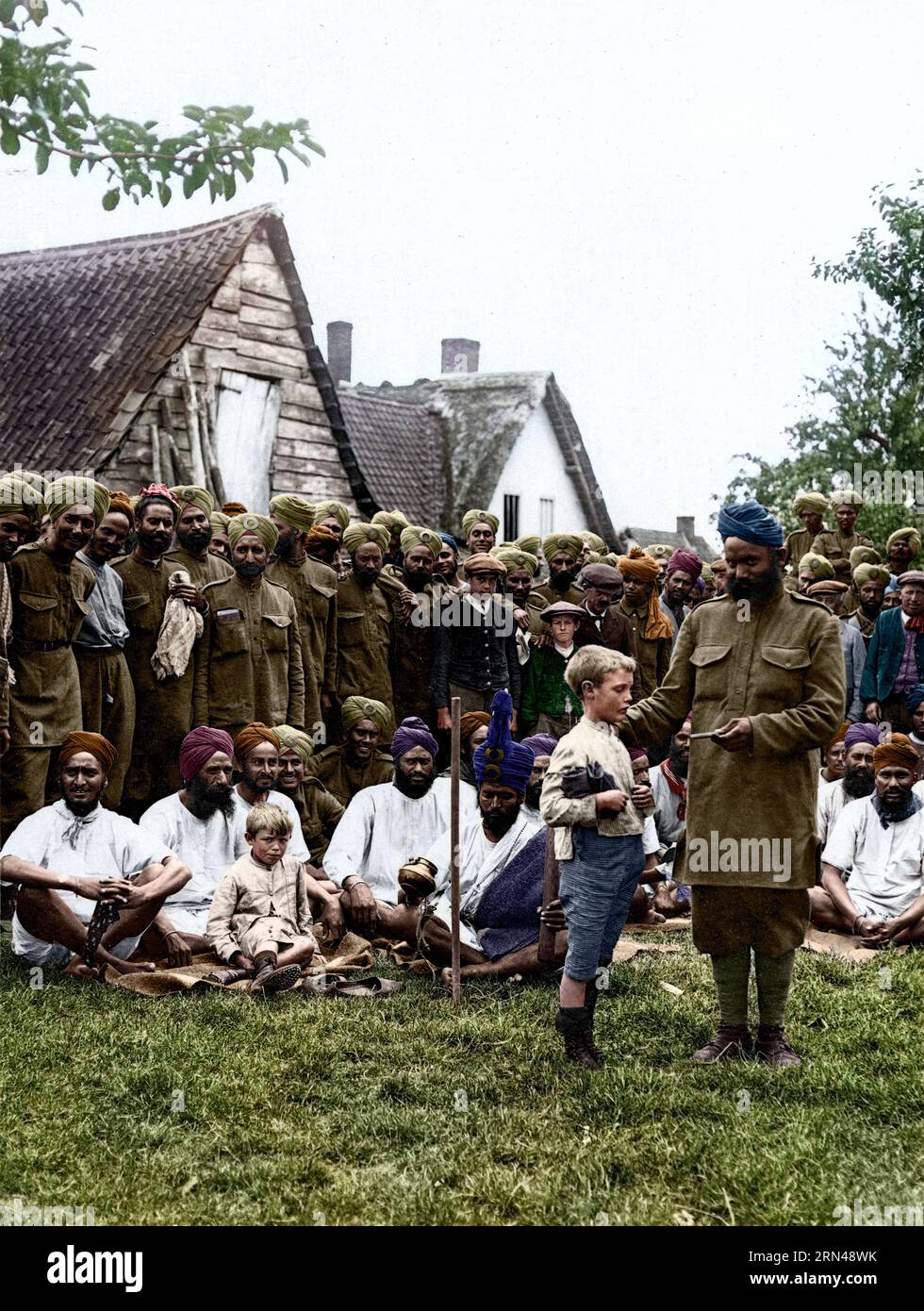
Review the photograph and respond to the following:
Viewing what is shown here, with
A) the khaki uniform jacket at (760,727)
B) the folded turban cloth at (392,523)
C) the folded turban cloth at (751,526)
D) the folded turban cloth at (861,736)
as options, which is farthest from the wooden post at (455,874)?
the folded turban cloth at (392,523)

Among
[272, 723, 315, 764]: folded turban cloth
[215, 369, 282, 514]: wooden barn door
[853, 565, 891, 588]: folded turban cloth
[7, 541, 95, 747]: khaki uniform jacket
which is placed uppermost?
[215, 369, 282, 514]: wooden barn door

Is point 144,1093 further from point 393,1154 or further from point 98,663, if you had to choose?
point 98,663

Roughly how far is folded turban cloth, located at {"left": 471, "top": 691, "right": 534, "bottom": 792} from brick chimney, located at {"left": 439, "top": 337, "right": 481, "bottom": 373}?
1015 inches

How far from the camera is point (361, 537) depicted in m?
10.5

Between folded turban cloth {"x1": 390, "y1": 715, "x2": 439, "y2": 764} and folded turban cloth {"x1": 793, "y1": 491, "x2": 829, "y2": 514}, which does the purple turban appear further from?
folded turban cloth {"x1": 793, "y1": 491, "x2": 829, "y2": 514}

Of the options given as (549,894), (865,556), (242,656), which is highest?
(865,556)

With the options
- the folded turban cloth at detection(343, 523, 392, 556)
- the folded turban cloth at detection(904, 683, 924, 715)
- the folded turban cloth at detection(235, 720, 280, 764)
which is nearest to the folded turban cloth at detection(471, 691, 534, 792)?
the folded turban cloth at detection(235, 720, 280, 764)

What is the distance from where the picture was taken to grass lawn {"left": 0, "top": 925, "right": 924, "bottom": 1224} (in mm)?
4863

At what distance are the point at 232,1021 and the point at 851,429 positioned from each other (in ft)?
59.6

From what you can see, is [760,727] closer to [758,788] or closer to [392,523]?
[758,788]

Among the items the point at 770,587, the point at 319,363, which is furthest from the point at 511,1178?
the point at 319,363

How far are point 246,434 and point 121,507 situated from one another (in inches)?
232

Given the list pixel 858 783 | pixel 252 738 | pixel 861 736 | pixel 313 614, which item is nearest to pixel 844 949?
pixel 858 783

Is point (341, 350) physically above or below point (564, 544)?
above
